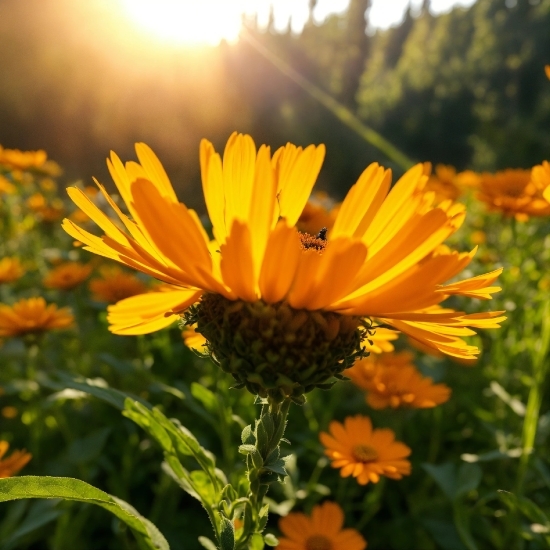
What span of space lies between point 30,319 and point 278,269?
5.22ft

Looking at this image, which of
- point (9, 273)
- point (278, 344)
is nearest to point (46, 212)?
point (9, 273)

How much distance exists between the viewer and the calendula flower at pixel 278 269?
592mm

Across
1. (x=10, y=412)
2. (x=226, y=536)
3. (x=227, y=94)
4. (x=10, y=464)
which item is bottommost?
(x=10, y=412)

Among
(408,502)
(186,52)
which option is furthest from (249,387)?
(186,52)

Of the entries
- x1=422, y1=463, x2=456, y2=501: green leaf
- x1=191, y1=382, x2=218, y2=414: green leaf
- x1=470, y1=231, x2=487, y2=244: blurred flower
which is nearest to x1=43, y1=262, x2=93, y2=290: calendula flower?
x1=191, y1=382, x2=218, y2=414: green leaf

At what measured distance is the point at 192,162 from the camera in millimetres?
10719

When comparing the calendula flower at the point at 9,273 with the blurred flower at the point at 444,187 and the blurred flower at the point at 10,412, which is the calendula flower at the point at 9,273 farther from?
the blurred flower at the point at 444,187

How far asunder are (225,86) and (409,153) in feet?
39.3

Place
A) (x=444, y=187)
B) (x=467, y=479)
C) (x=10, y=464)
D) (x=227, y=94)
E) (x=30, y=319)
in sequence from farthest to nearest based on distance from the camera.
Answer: (x=227, y=94) → (x=444, y=187) → (x=30, y=319) → (x=467, y=479) → (x=10, y=464)

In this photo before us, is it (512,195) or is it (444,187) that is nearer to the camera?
(512,195)

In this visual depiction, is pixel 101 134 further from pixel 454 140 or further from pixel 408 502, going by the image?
pixel 454 140

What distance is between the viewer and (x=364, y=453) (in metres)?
1.34

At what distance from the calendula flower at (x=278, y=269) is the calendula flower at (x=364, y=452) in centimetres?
60

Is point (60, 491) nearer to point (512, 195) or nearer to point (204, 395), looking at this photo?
point (204, 395)
